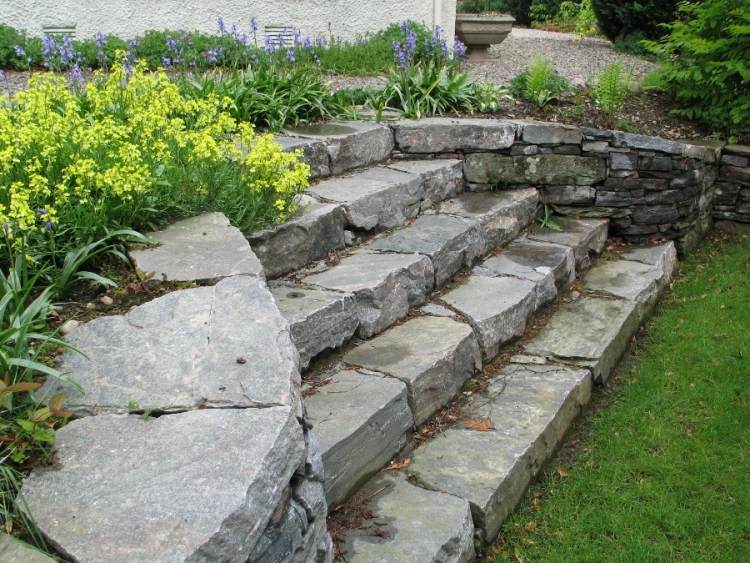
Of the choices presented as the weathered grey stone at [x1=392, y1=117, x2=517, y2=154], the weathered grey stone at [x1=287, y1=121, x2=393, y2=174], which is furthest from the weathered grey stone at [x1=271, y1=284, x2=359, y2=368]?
the weathered grey stone at [x1=392, y1=117, x2=517, y2=154]

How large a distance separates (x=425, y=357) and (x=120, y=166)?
148cm

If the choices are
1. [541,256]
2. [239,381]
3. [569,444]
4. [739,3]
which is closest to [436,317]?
[569,444]

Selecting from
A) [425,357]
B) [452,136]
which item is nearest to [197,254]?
[425,357]

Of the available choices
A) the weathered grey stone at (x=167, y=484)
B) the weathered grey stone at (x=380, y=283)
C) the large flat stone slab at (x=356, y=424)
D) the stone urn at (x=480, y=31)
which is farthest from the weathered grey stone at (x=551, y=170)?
the stone urn at (x=480, y=31)

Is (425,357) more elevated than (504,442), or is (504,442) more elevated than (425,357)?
(425,357)

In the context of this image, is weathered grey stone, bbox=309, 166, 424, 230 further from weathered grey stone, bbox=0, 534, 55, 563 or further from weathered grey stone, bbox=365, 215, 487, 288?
weathered grey stone, bbox=0, 534, 55, 563

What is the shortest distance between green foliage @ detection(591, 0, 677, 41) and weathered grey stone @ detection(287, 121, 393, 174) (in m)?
7.31

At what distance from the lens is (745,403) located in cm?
362

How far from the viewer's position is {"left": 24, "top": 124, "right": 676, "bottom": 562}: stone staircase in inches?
67.9

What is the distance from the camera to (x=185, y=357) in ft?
7.12

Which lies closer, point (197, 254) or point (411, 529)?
point (411, 529)

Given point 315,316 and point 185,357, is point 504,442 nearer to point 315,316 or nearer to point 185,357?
point 315,316

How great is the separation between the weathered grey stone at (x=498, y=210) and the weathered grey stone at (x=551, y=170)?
0.11 metres

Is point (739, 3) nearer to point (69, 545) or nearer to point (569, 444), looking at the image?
point (569, 444)
